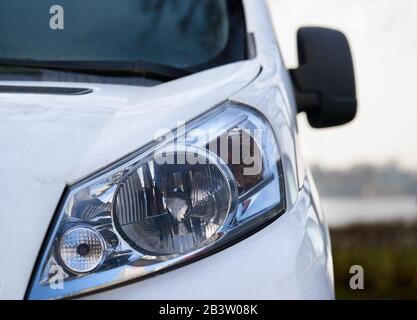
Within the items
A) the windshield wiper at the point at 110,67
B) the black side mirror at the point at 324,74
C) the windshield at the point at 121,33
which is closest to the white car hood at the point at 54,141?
the windshield wiper at the point at 110,67

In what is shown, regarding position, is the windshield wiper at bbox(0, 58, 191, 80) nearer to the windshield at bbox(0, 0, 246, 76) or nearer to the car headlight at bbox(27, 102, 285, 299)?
the windshield at bbox(0, 0, 246, 76)

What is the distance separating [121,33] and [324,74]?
0.63m

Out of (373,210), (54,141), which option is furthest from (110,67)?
(373,210)

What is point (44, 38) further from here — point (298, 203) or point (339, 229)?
point (339, 229)

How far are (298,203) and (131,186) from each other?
349mm

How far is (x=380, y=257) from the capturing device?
934 cm

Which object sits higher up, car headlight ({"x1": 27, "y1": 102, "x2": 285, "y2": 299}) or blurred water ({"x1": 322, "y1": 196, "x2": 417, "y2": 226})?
car headlight ({"x1": 27, "y1": 102, "x2": 285, "y2": 299})

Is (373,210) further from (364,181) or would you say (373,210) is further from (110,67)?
(110,67)

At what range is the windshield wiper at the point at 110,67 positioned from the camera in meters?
2.19

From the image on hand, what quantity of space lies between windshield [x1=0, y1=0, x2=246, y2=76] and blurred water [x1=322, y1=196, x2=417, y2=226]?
794cm

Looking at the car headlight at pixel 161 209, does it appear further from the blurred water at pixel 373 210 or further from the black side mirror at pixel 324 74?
the blurred water at pixel 373 210

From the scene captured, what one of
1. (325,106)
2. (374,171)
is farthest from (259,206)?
(374,171)

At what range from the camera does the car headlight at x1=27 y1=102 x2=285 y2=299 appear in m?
1.58

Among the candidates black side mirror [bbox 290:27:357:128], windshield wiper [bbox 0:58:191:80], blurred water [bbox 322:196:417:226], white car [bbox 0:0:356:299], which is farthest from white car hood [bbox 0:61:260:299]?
blurred water [bbox 322:196:417:226]
